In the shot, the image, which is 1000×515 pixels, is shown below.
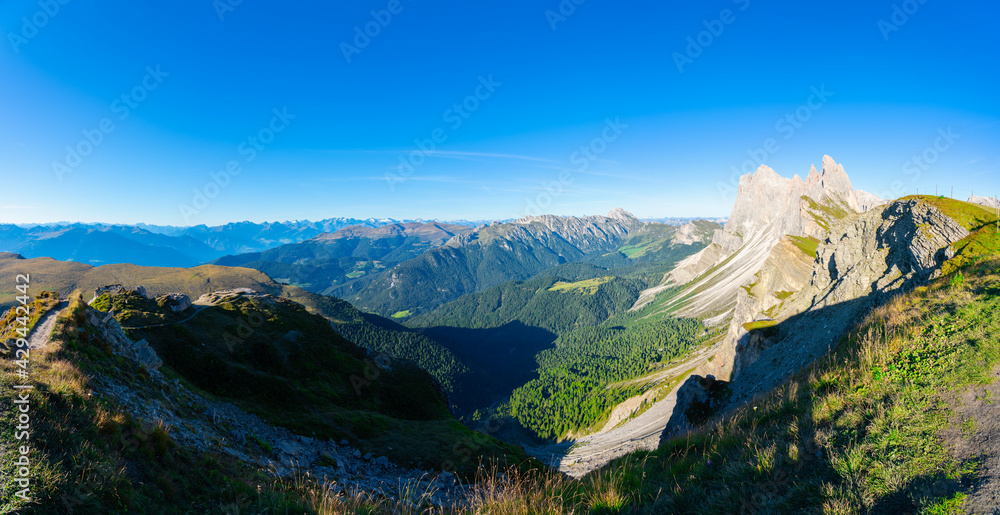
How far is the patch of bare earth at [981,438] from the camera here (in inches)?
169

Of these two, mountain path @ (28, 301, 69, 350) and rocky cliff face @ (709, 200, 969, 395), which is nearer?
mountain path @ (28, 301, 69, 350)

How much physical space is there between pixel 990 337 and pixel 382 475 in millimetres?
30704

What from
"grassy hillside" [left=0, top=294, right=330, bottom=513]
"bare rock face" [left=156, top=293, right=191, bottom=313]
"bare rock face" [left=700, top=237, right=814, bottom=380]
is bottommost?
"bare rock face" [left=700, top=237, right=814, bottom=380]

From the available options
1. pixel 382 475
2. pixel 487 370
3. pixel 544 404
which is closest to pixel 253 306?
pixel 382 475

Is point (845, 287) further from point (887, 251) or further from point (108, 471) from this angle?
point (108, 471)

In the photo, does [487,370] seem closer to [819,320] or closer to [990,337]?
[819,320]

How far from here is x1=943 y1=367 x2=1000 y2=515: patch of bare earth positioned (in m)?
4.30

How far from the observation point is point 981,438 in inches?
205

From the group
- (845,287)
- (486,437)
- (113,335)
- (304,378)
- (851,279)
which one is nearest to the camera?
(113,335)

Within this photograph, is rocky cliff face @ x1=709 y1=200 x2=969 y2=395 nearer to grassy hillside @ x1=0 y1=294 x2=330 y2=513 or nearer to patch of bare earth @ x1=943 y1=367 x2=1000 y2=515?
patch of bare earth @ x1=943 y1=367 x2=1000 y2=515

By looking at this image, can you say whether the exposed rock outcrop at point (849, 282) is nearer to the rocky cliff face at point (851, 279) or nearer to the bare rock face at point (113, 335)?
the rocky cliff face at point (851, 279)

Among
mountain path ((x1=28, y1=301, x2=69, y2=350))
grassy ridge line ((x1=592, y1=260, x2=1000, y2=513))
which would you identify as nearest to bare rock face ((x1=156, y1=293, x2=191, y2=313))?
mountain path ((x1=28, y1=301, x2=69, y2=350))

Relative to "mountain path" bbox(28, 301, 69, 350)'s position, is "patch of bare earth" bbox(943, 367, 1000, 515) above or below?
below

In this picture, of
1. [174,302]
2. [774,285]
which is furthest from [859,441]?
[774,285]
